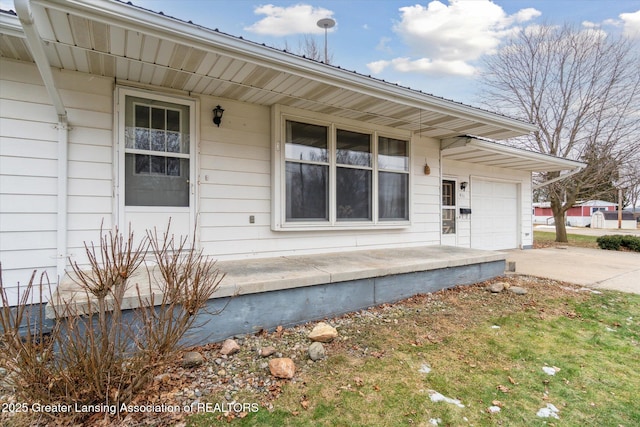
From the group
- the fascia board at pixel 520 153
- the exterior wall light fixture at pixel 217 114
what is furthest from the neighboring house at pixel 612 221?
the exterior wall light fixture at pixel 217 114

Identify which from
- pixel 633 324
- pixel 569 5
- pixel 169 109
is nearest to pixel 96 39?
pixel 169 109

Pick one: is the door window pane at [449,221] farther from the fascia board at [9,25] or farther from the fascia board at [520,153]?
the fascia board at [9,25]

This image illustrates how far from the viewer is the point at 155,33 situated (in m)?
2.57

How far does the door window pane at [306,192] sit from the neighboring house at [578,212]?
96.2 feet

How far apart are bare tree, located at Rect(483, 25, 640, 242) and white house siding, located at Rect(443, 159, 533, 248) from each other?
8.38 ft

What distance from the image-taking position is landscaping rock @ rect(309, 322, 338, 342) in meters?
2.90

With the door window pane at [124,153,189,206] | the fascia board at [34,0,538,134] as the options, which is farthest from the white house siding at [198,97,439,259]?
the fascia board at [34,0,538,134]

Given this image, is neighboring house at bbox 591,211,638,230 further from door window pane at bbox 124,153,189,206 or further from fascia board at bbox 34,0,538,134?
door window pane at bbox 124,153,189,206

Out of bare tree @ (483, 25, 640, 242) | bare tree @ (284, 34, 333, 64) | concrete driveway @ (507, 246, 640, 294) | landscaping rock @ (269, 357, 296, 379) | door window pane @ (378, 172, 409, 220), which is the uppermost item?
bare tree @ (284, 34, 333, 64)

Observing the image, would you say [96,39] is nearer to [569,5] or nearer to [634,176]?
[569,5]

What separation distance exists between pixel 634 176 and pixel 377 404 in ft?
42.9

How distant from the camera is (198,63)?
317 centimetres

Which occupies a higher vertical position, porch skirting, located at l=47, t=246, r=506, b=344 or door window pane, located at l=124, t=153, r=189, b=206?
door window pane, located at l=124, t=153, r=189, b=206

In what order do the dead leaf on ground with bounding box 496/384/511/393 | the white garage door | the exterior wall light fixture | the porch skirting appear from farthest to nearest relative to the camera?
the white garage door
the exterior wall light fixture
the porch skirting
the dead leaf on ground with bounding box 496/384/511/393
